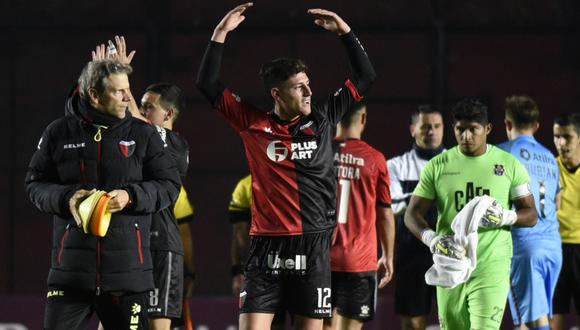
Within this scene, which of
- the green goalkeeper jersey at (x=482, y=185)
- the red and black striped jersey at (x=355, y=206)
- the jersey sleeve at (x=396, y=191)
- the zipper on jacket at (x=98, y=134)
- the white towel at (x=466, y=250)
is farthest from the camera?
the jersey sleeve at (x=396, y=191)

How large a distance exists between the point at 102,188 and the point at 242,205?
119 inches

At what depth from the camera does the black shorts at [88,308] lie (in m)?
5.33

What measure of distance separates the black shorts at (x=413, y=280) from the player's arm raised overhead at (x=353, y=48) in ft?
7.71

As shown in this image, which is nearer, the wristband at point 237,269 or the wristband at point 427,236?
the wristband at point 427,236

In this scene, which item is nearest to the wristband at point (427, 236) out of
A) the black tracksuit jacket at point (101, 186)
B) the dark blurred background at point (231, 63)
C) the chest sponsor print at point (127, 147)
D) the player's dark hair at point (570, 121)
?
the black tracksuit jacket at point (101, 186)

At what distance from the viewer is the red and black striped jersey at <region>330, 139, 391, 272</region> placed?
7.68m

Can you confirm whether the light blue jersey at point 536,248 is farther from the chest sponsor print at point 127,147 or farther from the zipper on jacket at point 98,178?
the zipper on jacket at point 98,178

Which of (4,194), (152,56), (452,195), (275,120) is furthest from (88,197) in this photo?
(4,194)

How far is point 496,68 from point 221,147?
4277 mm

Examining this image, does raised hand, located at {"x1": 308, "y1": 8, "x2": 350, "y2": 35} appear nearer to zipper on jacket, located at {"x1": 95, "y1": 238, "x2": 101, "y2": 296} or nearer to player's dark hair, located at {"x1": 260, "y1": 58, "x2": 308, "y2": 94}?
player's dark hair, located at {"x1": 260, "y1": 58, "x2": 308, "y2": 94}

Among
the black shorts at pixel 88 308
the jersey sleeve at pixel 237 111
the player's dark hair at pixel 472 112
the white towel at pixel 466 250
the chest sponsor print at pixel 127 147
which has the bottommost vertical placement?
the black shorts at pixel 88 308

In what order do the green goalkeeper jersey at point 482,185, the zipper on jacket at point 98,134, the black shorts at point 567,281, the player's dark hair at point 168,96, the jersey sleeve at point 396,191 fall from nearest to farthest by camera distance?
the zipper on jacket at point 98,134
the green goalkeeper jersey at point 482,185
the player's dark hair at point 168,96
the jersey sleeve at point 396,191
the black shorts at point 567,281

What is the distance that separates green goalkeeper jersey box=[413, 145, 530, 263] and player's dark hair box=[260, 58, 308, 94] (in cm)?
136

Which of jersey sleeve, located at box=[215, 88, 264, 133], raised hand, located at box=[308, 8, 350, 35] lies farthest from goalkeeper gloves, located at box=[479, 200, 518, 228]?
jersey sleeve, located at box=[215, 88, 264, 133]
